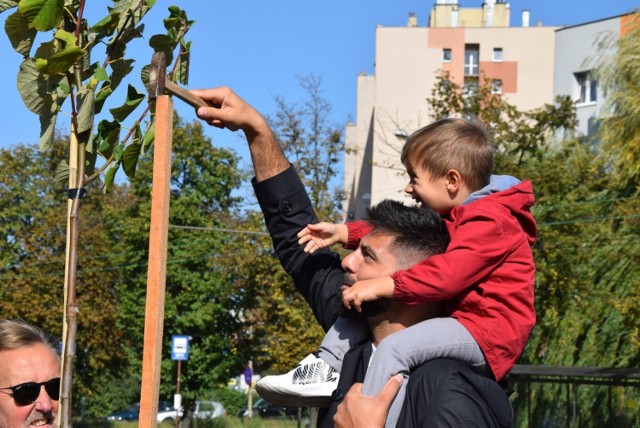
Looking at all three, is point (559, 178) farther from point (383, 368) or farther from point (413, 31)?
point (413, 31)

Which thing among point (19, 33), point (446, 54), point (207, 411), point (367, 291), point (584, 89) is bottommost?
point (207, 411)

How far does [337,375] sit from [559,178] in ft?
72.2

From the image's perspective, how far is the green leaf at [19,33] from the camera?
11.4ft

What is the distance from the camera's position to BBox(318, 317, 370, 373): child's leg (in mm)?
3486

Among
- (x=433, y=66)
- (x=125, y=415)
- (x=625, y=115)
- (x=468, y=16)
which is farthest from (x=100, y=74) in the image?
(x=468, y=16)

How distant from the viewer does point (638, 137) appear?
950 inches

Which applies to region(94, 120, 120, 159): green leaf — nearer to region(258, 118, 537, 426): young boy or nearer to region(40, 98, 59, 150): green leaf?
region(40, 98, 59, 150): green leaf

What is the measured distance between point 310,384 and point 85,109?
111 cm

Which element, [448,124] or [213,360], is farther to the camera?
[213,360]

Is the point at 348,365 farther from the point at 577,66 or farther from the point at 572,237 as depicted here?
the point at 577,66

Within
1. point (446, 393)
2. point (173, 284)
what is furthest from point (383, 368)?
point (173, 284)

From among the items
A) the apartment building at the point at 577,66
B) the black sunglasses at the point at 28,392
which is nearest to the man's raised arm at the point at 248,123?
the black sunglasses at the point at 28,392

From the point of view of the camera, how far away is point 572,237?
78.7ft

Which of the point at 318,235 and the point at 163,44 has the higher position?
the point at 163,44
